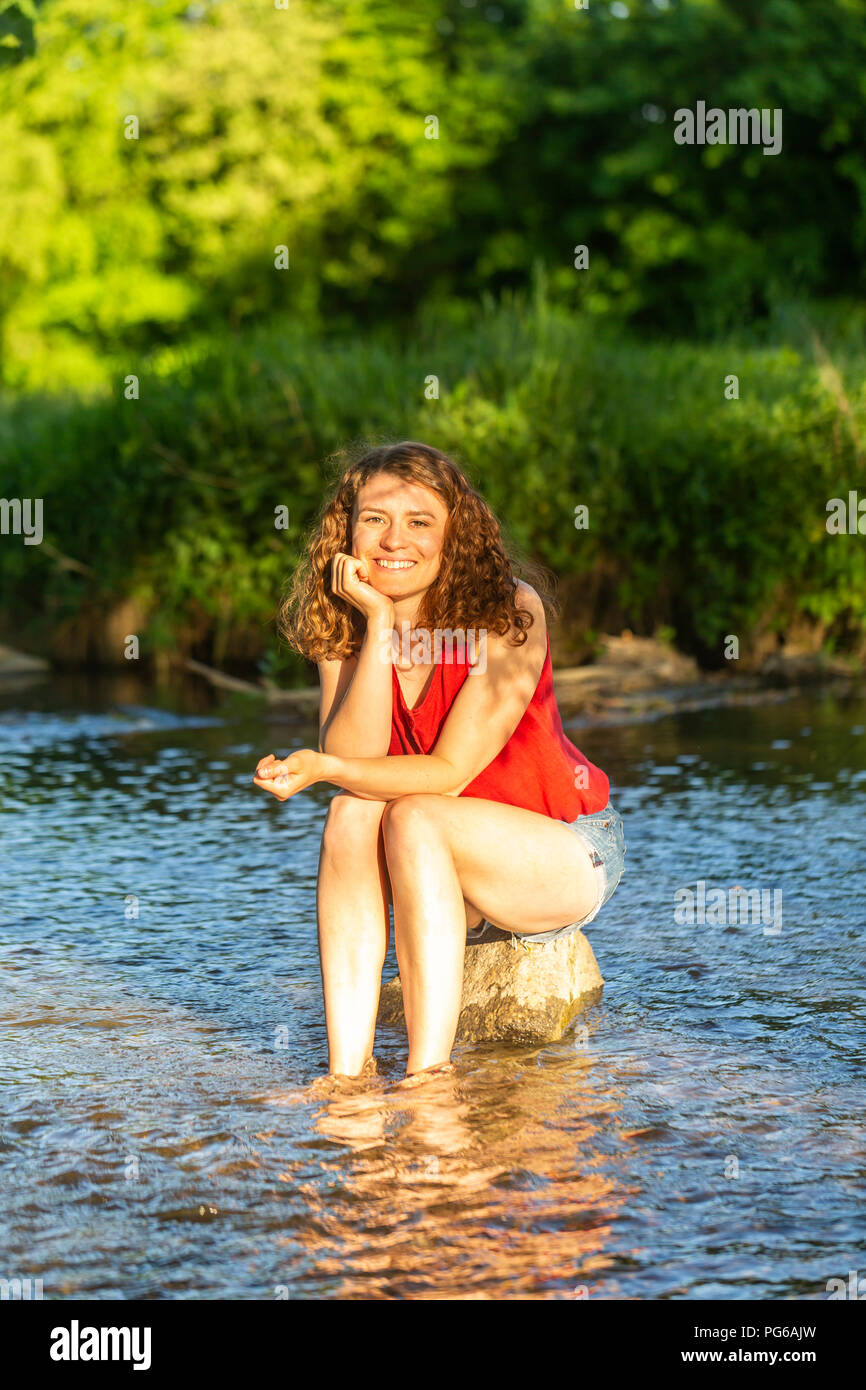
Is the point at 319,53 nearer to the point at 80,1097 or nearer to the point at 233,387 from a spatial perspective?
the point at 233,387

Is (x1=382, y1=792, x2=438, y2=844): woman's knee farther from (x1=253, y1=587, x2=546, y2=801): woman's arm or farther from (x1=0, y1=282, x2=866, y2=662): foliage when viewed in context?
(x1=0, y1=282, x2=866, y2=662): foliage

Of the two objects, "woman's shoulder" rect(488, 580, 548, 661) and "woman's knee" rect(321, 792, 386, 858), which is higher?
"woman's shoulder" rect(488, 580, 548, 661)

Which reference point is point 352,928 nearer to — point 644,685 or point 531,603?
point 531,603

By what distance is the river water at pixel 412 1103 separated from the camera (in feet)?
11.0

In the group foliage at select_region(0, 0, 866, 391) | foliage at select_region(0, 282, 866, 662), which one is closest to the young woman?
foliage at select_region(0, 282, 866, 662)

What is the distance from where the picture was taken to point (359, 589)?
4520 millimetres

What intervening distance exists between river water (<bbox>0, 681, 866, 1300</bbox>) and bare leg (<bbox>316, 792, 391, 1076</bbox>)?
141mm

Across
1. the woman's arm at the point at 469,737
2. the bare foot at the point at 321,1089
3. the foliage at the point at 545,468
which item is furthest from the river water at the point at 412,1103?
the foliage at the point at 545,468

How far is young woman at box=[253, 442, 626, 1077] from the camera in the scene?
13.9ft

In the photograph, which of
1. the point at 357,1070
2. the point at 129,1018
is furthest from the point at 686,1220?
the point at 129,1018

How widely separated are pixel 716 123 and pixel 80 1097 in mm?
28624

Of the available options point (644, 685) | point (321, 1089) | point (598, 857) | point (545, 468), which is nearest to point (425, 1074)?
point (321, 1089)

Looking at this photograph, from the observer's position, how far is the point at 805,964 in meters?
5.50

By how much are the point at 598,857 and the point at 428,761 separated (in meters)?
0.56
